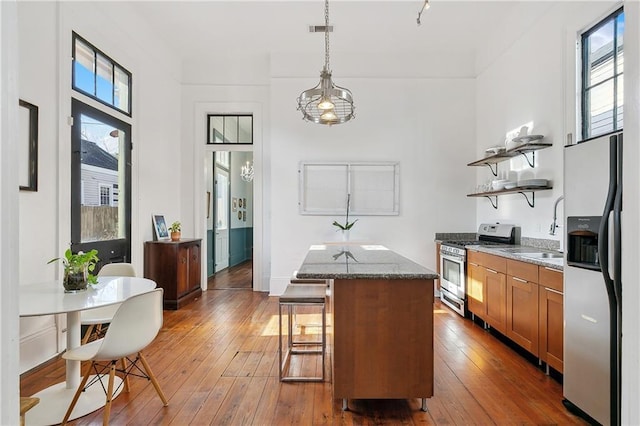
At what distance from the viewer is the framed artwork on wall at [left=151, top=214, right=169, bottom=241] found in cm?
469

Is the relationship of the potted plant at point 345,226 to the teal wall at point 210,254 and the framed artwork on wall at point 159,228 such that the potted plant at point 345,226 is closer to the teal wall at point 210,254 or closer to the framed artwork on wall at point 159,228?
the framed artwork on wall at point 159,228

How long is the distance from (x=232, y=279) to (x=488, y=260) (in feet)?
15.0

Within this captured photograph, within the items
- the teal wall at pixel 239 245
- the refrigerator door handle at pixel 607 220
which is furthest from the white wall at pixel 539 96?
the teal wall at pixel 239 245

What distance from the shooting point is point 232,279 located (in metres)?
6.49

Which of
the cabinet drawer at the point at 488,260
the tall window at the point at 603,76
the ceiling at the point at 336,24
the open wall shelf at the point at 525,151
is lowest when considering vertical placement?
the cabinet drawer at the point at 488,260

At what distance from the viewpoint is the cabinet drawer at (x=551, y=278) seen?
243cm

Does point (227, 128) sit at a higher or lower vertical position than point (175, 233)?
higher

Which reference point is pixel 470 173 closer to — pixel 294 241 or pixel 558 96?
pixel 558 96

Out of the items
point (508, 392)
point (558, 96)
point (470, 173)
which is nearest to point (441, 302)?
point (470, 173)

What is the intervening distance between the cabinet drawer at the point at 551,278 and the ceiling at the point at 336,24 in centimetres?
291

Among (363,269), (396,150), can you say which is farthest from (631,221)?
(396,150)

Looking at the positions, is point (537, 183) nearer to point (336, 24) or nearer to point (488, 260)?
point (488, 260)

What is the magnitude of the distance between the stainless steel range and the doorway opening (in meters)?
3.16

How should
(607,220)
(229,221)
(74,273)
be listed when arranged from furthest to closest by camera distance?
(229,221) → (74,273) → (607,220)
